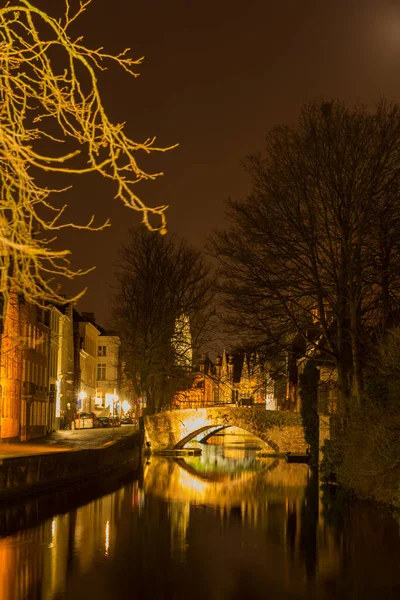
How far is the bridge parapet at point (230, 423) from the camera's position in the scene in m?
45.2

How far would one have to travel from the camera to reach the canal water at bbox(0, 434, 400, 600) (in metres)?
13.0

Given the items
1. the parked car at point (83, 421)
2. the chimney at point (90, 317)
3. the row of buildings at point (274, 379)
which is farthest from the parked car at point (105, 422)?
the chimney at point (90, 317)

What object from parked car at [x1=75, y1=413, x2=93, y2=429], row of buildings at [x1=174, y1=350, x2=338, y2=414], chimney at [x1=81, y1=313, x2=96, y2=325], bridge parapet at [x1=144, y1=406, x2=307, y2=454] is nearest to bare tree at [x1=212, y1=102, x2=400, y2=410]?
row of buildings at [x1=174, y1=350, x2=338, y2=414]

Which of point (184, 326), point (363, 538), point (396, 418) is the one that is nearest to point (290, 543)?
point (363, 538)

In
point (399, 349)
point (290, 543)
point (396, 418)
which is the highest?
point (399, 349)

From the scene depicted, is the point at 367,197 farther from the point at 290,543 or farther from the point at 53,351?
the point at 53,351

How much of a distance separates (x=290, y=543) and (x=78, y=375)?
4439 cm

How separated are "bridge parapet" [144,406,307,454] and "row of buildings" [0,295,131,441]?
390cm

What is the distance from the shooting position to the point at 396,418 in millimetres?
19641

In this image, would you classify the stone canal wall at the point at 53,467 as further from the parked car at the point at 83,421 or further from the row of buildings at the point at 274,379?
the parked car at the point at 83,421

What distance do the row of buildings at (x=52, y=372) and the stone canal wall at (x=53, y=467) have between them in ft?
10.0

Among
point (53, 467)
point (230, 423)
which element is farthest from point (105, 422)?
point (53, 467)

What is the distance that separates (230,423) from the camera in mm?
47594

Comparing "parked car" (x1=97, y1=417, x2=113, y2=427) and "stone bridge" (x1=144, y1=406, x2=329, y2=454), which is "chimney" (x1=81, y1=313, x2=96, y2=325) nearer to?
"parked car" (x1=97, y1=417, x2=113, y2=427)
